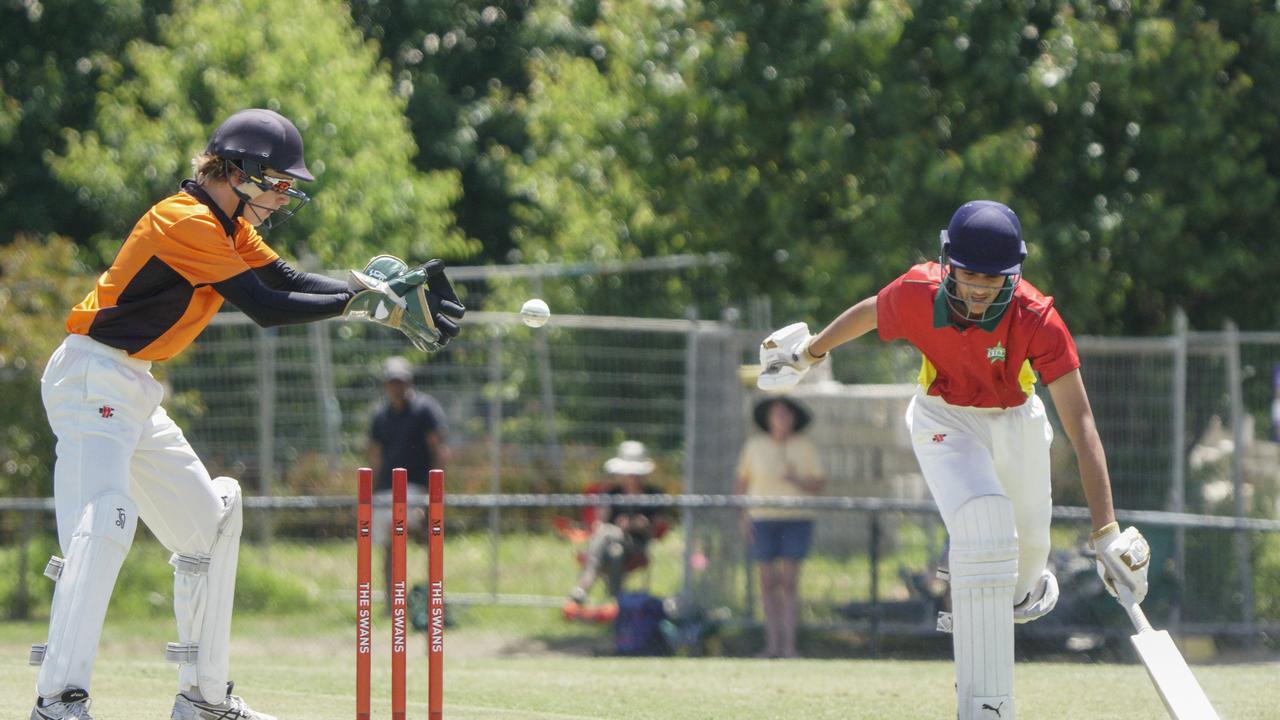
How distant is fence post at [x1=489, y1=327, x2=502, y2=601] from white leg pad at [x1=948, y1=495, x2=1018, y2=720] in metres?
7.10

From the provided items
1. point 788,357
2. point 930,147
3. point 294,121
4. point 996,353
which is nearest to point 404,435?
point 930,147

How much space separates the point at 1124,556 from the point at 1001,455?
1.91 feet

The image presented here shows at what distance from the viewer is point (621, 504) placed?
37.1 ft

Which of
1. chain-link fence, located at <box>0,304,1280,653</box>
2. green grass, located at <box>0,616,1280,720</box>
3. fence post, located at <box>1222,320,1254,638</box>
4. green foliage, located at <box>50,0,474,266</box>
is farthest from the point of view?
green foliage, located at <box>50,0,474,266</box>

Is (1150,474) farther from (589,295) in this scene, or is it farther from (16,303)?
(16,303)

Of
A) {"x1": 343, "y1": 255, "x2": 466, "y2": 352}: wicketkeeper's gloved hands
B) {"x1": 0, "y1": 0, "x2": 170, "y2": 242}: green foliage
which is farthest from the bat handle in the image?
{"x1": 0, "y1": 0, "x2": 170, "y2": 242}: green foliage

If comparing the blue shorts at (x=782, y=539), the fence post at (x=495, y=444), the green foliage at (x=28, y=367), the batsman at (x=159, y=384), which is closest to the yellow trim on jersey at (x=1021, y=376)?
the batsman at (x=159, y=384)

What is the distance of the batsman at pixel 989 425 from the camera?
19.2 ft

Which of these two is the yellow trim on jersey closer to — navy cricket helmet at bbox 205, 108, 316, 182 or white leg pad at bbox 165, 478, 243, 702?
navy cricket helmet at bbox 205, 108, 316, 182

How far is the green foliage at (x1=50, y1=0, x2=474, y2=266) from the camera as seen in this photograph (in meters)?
16.7

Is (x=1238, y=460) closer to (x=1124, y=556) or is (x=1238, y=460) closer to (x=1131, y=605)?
(x=1131, y=605)

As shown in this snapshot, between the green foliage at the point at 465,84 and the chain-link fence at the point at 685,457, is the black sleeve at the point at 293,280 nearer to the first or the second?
the chain-link fence at the point at 685,457

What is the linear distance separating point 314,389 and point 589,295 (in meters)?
2.47

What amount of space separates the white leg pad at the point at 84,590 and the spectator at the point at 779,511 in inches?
241
